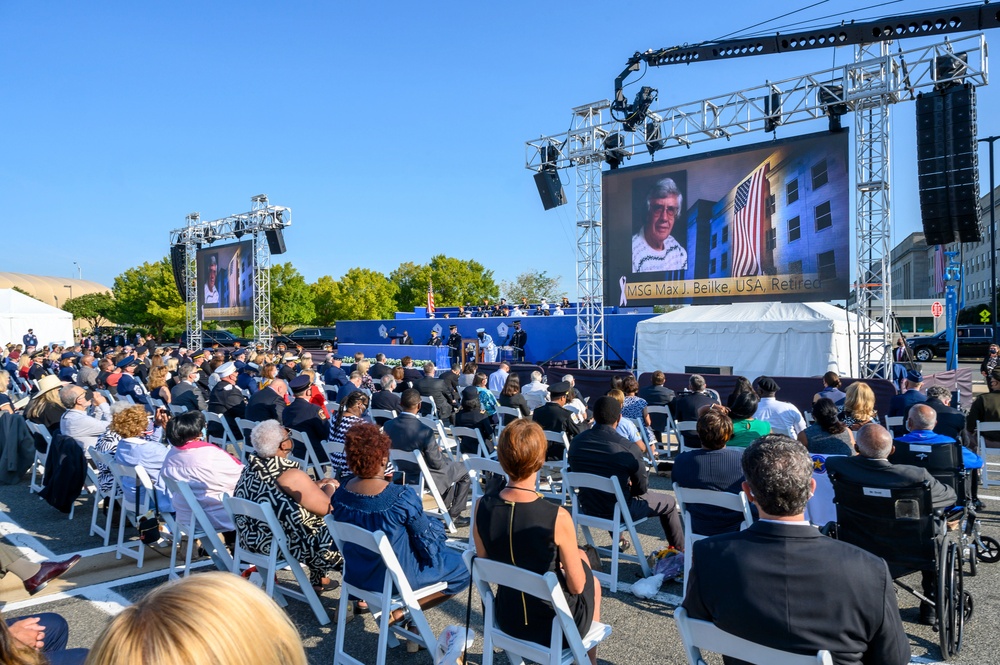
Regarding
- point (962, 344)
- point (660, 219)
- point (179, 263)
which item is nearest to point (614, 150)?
point (660, 219)

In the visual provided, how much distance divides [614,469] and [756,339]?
43.4ft

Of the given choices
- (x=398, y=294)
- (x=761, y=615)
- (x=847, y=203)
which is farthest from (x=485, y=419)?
(x=398, y=294)

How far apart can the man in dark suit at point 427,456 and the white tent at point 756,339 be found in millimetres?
11798

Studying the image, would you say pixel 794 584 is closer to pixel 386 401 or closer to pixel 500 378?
pixel 386 401

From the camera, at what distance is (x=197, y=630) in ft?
3.25

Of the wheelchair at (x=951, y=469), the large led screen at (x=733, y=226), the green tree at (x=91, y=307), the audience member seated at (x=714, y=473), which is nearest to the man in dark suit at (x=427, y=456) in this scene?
the audience member seated at (x=714, y=473)

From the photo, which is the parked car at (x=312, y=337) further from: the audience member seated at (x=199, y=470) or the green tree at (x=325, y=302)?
the audience member seated at (x=199, y=470)

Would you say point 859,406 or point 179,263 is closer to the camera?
point 859,406

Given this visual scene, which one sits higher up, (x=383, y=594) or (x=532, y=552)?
(x=532, y=552)

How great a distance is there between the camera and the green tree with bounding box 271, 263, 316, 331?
51656 millimetres

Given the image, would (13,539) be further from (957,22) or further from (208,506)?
(957,22)

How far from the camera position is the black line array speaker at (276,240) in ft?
86.4

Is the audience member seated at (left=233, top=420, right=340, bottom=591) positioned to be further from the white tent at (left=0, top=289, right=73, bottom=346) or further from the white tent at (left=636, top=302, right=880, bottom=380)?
the white tent at (left=0, top=289, right=73, bottom=346)

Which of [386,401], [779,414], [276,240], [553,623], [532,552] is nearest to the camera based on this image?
[553,623]
